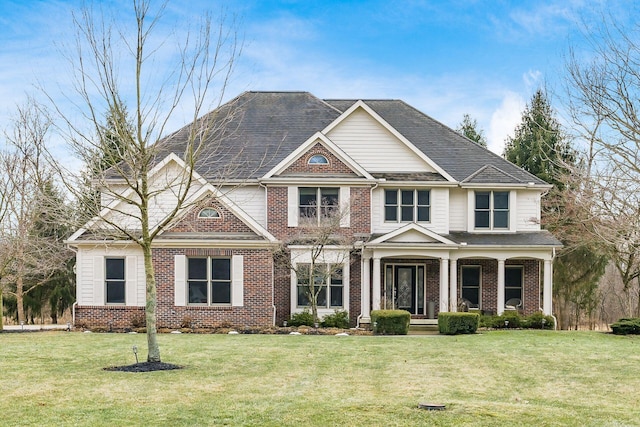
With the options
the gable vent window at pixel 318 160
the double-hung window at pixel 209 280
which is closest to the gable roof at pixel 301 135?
the gable vent window at pixel 318 160

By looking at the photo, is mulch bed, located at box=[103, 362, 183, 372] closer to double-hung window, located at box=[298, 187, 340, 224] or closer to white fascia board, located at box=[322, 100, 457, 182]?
double-hung window, located at box=[298, 187, 340, 224]

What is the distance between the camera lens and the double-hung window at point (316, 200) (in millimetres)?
25922

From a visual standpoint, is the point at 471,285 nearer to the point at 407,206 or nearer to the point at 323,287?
the point at 407,206

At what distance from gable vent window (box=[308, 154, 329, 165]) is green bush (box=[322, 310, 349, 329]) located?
18.8ft

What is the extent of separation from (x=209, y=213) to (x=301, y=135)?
275 inches

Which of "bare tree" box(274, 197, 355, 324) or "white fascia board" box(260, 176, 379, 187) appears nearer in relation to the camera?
"bare tree" box(274, 197, 355, 324)

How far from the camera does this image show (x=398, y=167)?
27109mm

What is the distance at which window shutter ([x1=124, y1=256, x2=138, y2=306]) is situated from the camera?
23.0 m

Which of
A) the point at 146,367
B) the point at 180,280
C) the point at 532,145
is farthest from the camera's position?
the point at 532,145

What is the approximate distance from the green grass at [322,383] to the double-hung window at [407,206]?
8.56 m

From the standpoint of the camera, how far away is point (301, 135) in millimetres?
28547

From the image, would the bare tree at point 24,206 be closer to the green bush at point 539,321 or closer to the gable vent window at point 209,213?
the gable vent window at point 209,213

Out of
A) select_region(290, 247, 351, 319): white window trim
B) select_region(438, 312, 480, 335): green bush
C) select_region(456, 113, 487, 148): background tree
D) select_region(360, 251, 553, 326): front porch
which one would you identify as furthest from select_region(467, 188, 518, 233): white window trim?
select_region(456, 113, 487, 148): background tree

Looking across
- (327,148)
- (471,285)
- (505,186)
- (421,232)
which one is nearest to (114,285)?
(327,148)
